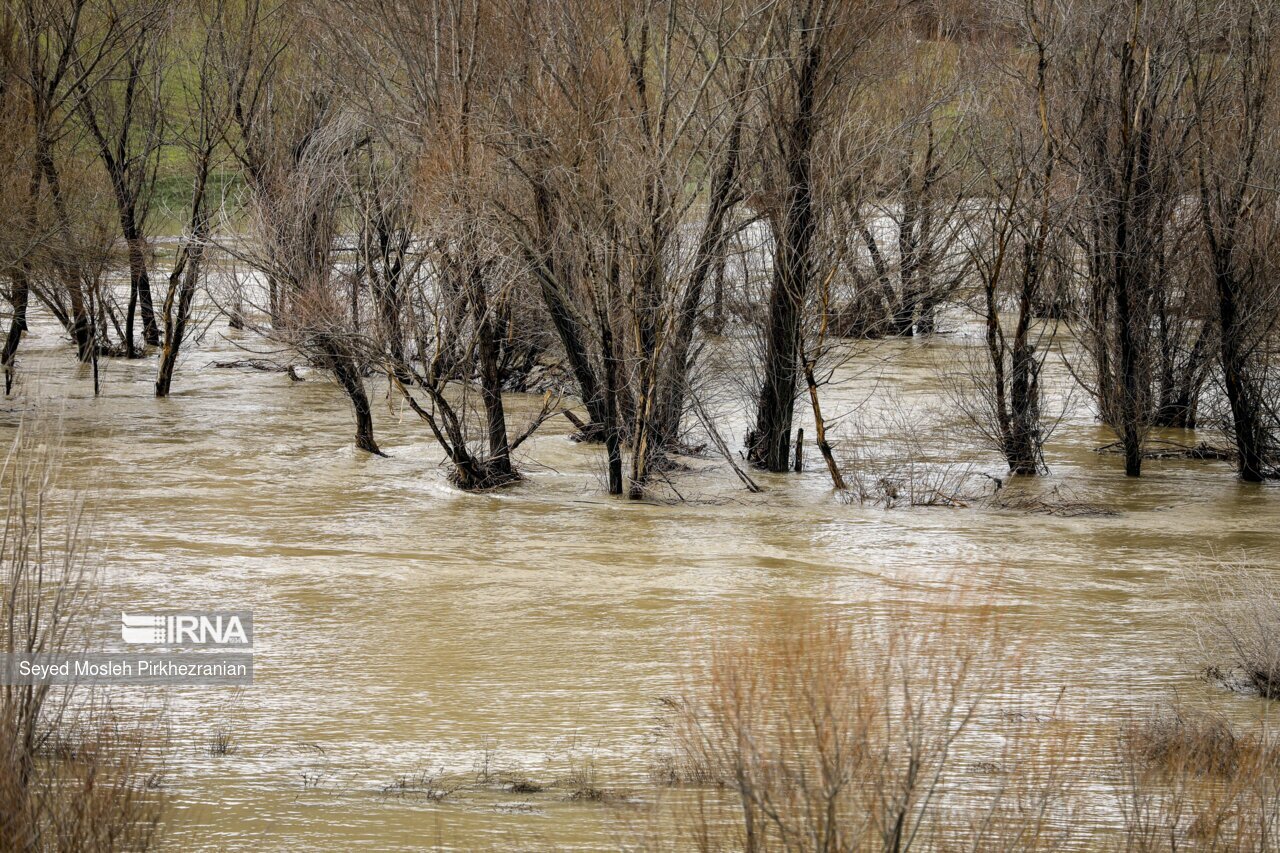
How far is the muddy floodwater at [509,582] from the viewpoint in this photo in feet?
25.9

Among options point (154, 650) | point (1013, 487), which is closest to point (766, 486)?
point (1013, 487)

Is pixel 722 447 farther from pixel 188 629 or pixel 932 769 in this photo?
pixel 932 769

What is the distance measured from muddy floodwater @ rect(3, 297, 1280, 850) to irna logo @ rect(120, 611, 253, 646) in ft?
0.87

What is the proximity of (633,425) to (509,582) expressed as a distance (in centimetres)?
473

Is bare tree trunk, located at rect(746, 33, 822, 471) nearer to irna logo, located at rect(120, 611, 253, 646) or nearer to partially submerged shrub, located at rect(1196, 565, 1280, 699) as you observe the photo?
partially submerged shrub, located at rect(1196, 565, 1280, 699)

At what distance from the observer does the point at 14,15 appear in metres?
23.6

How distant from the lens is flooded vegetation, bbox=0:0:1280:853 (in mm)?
8422

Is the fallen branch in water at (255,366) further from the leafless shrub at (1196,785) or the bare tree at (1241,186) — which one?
the leafless shrub at (1196,785)

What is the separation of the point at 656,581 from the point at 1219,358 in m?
10.0

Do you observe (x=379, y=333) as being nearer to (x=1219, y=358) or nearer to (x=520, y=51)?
(x=520, y=51)

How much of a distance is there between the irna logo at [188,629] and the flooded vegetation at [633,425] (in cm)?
16

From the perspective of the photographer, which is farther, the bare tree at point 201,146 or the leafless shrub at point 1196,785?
the bare tree at point 201,146

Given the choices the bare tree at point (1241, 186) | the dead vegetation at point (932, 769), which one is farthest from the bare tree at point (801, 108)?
the dead vegetation at point (932, 769)

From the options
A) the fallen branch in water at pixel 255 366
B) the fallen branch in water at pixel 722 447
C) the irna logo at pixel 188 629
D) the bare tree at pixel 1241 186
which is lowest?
the irna logo at pixel 188 629
